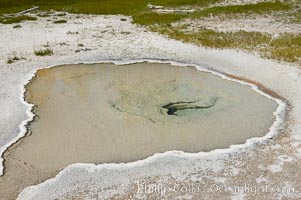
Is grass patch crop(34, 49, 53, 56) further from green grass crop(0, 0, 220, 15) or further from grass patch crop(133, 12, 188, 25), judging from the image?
green grass crop(0, 0, 220, 15)

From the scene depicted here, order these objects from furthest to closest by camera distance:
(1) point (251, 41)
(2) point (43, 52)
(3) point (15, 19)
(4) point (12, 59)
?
(3) point (15, 19)
(1) point (251, 41)
(2) point (43, 52)
(4) point (12, 59)

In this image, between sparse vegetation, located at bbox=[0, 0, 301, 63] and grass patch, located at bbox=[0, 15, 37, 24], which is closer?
sparse vegetation, located at bbox=[0, 0, 301, 63]

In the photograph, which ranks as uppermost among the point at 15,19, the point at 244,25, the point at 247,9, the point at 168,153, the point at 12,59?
the point at 247,9

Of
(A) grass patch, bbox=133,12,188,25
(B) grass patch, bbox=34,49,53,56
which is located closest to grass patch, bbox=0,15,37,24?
(A) grass patch, bbox=133,12,188,25

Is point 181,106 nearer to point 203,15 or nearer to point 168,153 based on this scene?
point 168,153

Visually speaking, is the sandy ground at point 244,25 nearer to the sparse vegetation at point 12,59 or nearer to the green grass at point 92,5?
the green grass at point 92,5

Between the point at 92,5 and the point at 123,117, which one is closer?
the point at 123,117

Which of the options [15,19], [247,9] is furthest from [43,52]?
[247,9]
